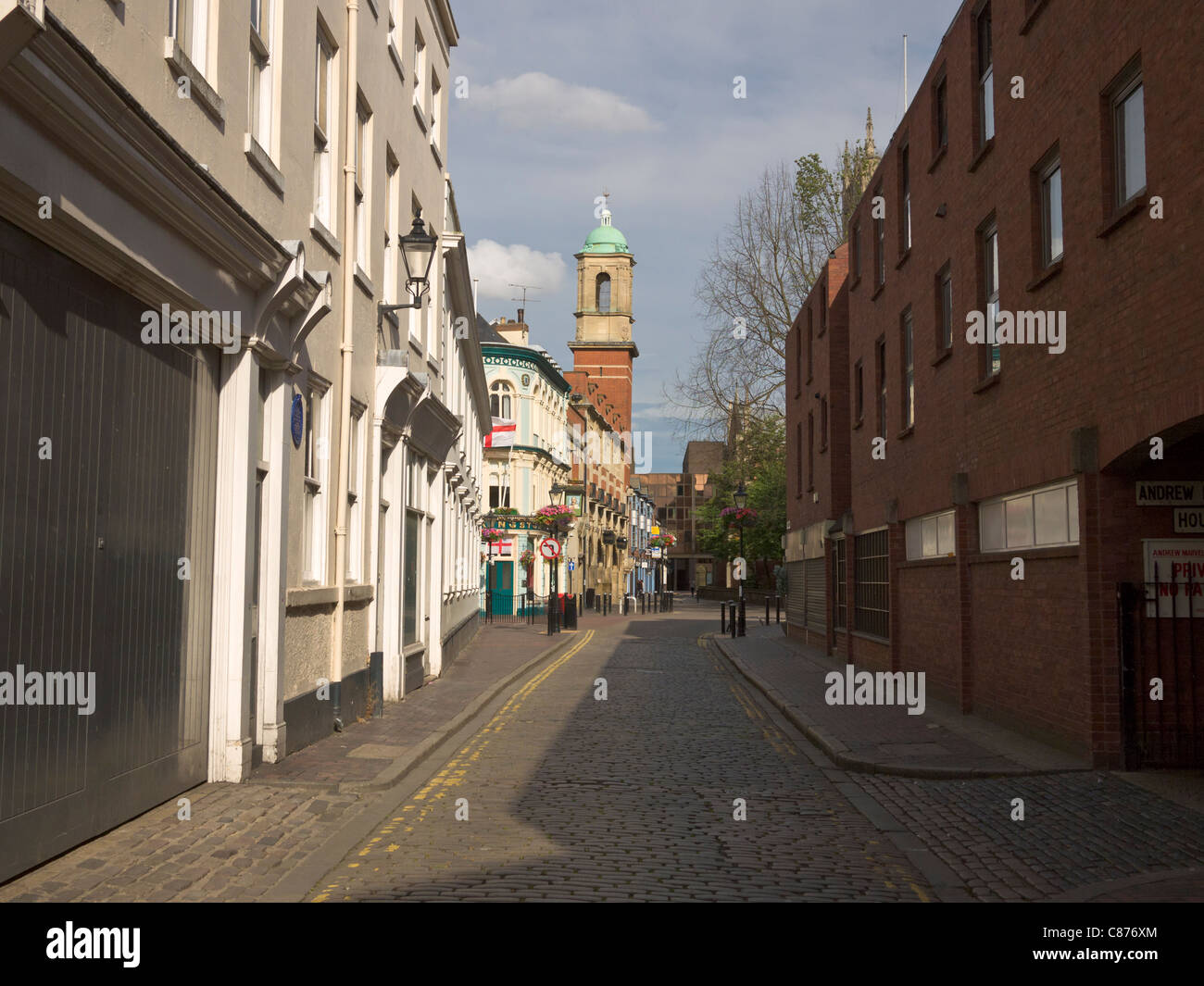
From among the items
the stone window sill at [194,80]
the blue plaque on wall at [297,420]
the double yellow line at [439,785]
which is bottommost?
the double yellow line at [439,785]

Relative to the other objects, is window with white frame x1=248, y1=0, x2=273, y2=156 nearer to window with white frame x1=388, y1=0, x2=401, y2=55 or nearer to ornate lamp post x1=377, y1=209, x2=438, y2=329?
ornate lamp post x1=377, y1=209, x2=438, y2=329

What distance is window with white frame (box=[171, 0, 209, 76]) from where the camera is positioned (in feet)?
27.1

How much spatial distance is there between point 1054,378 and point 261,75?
772 cm

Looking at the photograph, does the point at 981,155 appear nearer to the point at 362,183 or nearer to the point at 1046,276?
the point at 1046,276

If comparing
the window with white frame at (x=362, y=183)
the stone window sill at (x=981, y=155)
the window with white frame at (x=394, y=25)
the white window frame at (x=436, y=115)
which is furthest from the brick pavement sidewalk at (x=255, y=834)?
the white window frame at (x=436, y=115)

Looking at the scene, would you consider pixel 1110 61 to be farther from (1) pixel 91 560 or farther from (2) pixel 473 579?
(2) pixel 473 579

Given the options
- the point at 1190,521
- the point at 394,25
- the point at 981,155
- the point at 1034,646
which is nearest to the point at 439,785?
the point at 1034,646

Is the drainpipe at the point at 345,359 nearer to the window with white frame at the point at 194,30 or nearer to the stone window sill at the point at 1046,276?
the window with white frame at the point at 194,30

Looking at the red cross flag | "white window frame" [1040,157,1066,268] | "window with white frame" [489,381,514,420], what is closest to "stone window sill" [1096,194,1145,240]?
"white window frame" [1040,157,1066,268]

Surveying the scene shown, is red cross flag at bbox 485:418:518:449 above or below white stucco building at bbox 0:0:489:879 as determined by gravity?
above

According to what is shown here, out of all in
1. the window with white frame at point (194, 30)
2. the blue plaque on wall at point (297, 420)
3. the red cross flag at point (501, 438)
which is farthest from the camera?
the red cross flag at point (501, 438)

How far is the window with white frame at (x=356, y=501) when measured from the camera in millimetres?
13891

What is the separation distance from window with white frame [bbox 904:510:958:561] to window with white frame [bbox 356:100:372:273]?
813 cm

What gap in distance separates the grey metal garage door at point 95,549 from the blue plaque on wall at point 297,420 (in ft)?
5.70
